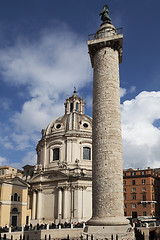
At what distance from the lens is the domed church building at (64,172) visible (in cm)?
4241

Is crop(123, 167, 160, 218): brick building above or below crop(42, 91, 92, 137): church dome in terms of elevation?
below

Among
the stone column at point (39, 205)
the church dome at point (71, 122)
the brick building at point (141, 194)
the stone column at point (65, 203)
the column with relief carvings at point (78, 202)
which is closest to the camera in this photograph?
the column with relief carvings at point (78, 202)

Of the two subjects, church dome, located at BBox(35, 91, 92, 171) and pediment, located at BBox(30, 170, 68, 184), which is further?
church dome, located at BBox(35, 91, 92, 171)

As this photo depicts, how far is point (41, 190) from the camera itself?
45.6 meters

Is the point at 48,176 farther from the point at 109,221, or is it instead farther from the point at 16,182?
the point at 109,221

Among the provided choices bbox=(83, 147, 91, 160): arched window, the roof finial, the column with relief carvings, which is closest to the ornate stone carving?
bbox=(83, 147, 91, 160): arched window

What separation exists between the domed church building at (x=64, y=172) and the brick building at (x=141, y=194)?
493 inches

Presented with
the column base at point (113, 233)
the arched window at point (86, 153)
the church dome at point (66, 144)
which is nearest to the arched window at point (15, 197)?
the church dome at point (66, 144)

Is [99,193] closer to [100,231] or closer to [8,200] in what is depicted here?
[100,231]

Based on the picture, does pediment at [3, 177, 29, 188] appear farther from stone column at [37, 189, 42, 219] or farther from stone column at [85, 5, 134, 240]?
stone column at [85, 5, 134, 240]

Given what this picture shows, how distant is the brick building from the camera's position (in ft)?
168

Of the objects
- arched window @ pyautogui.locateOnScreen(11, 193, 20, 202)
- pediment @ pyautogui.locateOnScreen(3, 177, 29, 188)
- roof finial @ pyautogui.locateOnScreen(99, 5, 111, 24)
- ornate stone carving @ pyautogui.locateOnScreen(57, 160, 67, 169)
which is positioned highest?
roof finial @ pyautogui.locateOnScreen(99, 5, 111, 24)

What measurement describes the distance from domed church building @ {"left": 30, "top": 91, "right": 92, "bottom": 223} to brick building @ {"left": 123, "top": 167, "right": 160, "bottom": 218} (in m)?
12.5

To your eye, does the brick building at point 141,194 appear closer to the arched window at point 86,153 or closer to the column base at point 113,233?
the arched window at point 86,153
